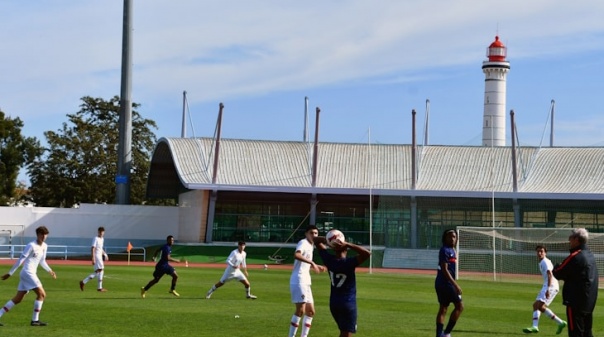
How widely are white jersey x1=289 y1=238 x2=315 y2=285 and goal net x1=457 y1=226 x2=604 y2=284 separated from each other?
102 feet

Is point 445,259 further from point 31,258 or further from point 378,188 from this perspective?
point 378,188

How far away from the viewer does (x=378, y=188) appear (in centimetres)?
6969

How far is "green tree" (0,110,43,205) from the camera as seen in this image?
8869 cm

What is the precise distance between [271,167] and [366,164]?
650 cm

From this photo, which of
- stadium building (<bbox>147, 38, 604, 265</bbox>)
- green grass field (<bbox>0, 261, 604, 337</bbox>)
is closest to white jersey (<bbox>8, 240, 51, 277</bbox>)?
green grass field (<bbox>0, 261, 604, 337</bbox>)

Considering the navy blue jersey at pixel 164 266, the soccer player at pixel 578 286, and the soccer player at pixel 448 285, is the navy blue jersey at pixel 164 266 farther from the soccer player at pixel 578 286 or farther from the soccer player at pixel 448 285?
the soccer player at pixel 578 286

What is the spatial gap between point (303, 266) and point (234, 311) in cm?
716

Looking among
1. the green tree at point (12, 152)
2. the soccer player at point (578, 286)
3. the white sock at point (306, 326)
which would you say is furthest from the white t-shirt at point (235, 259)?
the green tree at point (12, 152)

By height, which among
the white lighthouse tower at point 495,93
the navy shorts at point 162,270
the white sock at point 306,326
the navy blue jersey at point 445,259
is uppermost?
the white lighthouse tower at point 495,93

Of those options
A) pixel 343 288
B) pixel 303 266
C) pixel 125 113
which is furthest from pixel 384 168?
pixel 343 288

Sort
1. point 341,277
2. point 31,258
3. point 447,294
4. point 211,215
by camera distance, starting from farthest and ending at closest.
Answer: point 211,215
point 31,258
point 447,294
point 341,277

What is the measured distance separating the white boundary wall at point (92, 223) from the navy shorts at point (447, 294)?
164 feet

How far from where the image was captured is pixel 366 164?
2837 inches

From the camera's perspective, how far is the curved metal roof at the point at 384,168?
68.5m
